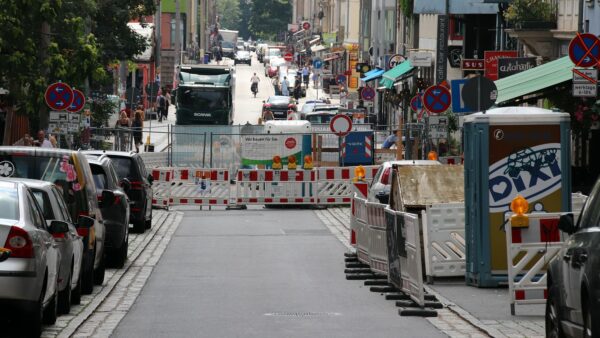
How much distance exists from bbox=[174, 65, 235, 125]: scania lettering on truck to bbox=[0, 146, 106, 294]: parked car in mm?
52206

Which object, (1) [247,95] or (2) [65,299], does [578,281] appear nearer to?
(2) [65,299]

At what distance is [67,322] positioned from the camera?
48.4 feet

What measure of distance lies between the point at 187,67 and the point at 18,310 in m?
60.0

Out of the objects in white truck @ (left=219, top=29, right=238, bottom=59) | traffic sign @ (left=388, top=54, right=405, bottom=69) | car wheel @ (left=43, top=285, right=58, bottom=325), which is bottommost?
car wheel @ (left=43, top=285, right=58, bottom=325)

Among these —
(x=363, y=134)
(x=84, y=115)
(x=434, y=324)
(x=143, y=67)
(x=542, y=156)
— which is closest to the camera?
(x=434, y=324)

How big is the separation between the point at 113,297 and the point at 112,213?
4287 millimetres

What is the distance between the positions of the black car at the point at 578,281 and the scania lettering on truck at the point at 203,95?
6006 centimetres

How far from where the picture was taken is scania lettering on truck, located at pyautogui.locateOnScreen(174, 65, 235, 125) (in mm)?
Answer: 71062

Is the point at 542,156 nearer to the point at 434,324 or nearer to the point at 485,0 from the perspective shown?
the point at 434,324

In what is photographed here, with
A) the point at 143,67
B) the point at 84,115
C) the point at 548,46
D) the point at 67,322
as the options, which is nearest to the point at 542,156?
the point at 67,322

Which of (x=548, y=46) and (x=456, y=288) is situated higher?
(x=548, y=46)

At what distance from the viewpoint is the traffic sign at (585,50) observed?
22328 mm

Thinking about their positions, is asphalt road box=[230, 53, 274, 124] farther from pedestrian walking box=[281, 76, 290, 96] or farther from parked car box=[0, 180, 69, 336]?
parked car box=[0, 180, 69, 336]

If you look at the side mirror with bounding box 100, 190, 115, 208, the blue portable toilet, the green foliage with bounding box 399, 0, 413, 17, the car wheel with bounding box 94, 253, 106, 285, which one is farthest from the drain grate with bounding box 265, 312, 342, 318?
the green foliage with bounding box 399, 0, 413, 17
